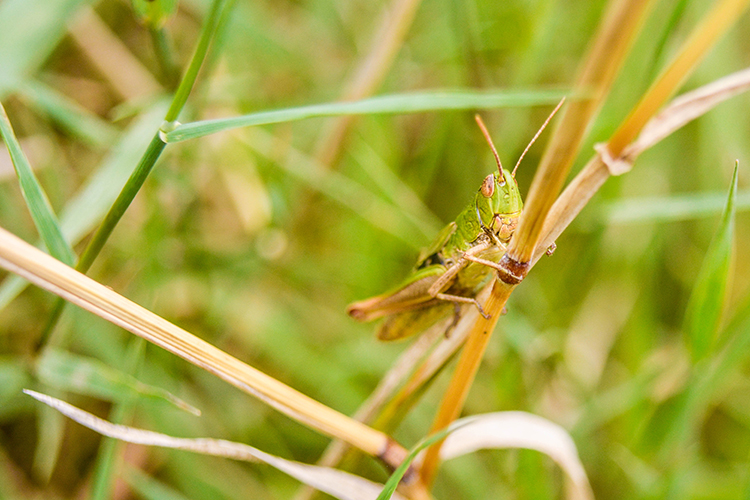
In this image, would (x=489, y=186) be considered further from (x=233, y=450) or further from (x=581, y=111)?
(x=233, y=450)

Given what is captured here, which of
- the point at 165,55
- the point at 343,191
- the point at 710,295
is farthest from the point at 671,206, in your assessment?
the point at 165,55

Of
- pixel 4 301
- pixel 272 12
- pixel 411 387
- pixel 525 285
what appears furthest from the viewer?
pixel 272 12

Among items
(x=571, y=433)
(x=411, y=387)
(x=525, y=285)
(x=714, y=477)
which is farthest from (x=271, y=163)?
(x=714, y=477)

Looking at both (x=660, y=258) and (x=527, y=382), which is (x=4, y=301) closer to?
(x=527, y=382)

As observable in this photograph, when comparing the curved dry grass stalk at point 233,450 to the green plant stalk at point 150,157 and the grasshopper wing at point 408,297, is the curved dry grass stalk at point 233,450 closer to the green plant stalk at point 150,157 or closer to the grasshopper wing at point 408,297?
the green plant stalk at point 150,157

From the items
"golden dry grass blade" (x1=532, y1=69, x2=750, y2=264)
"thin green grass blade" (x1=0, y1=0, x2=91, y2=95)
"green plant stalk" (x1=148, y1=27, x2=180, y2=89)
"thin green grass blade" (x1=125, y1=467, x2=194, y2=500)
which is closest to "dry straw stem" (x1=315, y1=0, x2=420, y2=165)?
"green plant stalk" (x1=148, y1=27, x2=180, y2=89)
